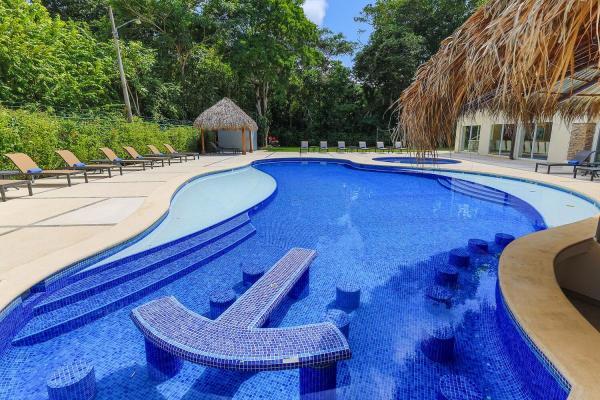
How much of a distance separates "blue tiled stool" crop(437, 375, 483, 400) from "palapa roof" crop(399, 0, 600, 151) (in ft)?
6.29

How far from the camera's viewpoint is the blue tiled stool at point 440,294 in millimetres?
3340

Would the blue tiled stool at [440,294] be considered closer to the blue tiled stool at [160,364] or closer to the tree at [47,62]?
the blue tiled stool at [160,364]

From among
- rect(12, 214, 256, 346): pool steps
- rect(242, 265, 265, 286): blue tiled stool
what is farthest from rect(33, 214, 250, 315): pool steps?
rect(242, 265, 265, 286): blue tiled stool

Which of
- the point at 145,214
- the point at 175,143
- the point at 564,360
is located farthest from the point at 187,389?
the point at 175,143

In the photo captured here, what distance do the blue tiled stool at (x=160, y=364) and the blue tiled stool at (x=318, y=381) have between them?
3.14 ft

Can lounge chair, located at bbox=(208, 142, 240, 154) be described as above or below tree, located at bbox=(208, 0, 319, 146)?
below

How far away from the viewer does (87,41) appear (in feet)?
53.4

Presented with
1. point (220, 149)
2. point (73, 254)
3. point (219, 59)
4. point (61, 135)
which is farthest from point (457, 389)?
point (219, 59)

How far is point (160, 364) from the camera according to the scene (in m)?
2.34

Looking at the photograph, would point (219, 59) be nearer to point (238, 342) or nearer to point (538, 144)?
point (538, 144)

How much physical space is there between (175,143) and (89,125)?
21.3 ft

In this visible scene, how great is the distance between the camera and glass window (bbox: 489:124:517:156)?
1677cm

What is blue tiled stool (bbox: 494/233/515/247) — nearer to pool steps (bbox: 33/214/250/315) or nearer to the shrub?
pool steps (bbox: 33/214/250/315)

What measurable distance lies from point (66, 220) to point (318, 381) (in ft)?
15.9
